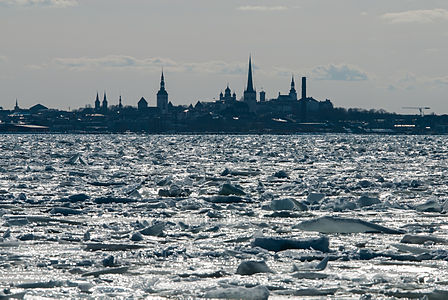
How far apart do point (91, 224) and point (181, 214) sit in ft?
6.31

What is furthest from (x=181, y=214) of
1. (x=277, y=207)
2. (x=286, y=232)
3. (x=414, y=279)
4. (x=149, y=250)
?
(x=414, y=279)

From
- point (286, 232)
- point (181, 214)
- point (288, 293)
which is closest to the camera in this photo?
point (288, 293)

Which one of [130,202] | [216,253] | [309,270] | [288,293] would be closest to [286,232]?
[216,253]

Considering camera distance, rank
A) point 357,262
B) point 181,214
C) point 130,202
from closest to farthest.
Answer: point 357,262 < point 181,214 < point 130,202

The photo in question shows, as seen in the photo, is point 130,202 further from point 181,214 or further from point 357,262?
point 357,262

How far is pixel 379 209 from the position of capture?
581 inches

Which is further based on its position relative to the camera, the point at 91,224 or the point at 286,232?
the point at 91,224

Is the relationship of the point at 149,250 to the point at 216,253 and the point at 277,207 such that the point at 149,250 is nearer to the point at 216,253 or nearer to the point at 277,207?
the point at 216,253

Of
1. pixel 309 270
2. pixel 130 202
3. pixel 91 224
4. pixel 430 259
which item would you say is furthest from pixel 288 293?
pixel 130 202

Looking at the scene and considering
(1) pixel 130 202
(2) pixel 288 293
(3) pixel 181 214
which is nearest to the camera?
(2) pixel 288 293

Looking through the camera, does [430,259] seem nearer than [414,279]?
No

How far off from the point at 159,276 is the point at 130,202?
25.5 feet

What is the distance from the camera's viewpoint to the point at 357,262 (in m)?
9.30

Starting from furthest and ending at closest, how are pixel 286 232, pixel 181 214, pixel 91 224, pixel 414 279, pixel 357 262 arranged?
pixel 181 214 < pixel 91 224 < pixel 286 232 < pixel 357 262 < pixel 414 279
